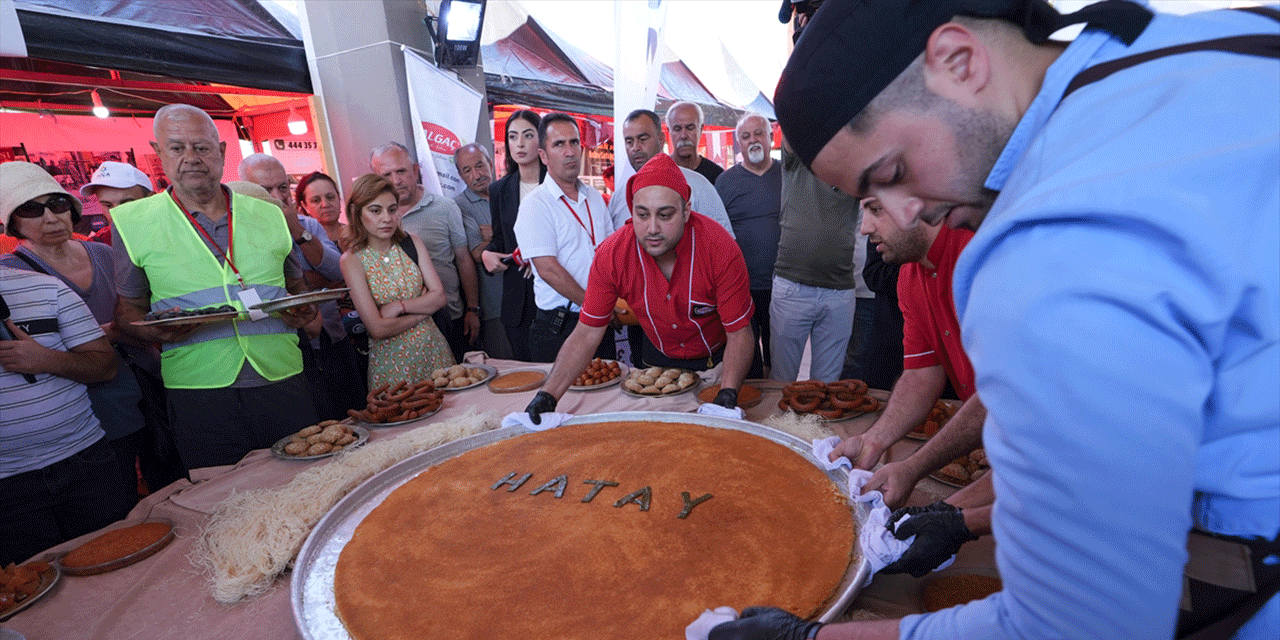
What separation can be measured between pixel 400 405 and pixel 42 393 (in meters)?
1.19

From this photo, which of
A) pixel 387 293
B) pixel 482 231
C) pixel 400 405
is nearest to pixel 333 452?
pixel 400 405

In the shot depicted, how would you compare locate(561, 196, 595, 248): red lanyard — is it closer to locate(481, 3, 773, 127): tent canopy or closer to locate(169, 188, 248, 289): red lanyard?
locate(169, 188, 248, 289): red lanyard

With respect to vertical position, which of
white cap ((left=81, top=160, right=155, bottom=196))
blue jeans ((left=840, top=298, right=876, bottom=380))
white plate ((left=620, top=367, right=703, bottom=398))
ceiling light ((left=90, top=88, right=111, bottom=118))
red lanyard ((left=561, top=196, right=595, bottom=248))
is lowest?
blue jeans ((left=840, top=298, right=876, bottom=380))

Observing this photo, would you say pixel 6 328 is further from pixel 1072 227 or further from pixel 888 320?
pixel 888 320

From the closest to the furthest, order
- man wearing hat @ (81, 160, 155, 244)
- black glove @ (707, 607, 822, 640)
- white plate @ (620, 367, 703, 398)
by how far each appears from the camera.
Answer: black glove @ (707, 607, 822, 640) → white plate @ (620, 367, 703, 398) → man wearing hat @ (81, 160, 155, 244)

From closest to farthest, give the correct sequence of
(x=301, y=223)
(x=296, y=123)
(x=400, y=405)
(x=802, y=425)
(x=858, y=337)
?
(x=802, y=425), (x=400, y=405), (x=301, y=223), (x=858, y=337), (x=296, y=123)

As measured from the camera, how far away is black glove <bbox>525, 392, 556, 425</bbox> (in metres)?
2.09

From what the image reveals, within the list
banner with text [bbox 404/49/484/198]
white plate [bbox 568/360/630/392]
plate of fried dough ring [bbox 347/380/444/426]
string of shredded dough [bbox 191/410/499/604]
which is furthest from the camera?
banner with text [bbox 404/49/484/198]

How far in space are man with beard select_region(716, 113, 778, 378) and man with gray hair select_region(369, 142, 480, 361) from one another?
1970 mm

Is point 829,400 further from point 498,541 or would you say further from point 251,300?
point 251,300

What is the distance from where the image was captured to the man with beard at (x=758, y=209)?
4.04 meters

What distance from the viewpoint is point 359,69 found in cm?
554

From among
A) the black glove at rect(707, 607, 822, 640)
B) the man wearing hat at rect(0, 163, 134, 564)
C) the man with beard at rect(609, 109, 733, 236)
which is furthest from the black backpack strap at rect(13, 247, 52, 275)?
the black glove at rect(707, 607, 822, 640)

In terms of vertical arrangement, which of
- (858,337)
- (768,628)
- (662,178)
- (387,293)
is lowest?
(858,337)
